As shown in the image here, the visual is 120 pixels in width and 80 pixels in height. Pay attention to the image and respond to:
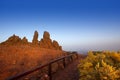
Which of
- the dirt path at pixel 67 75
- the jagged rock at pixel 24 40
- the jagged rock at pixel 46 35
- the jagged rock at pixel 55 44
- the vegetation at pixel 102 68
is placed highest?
the jagged rock at pixel 46 35

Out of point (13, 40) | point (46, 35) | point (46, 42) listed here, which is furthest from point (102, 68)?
point (46, 35)

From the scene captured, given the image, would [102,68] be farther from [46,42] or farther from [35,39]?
[35,39]

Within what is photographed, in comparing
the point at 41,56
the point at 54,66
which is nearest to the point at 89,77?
the point at 54,66

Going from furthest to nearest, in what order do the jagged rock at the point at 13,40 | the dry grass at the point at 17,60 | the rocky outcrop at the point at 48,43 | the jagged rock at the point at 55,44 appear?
the jagged rock at the point at 55,44, the rocky outcrop at the point at 48,43, the jagged rock at the point at 13,40, the dry grass at the point at 17,60

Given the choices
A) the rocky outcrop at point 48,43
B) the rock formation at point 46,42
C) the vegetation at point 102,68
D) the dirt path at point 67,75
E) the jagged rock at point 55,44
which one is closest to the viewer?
the vegetation at point 102,68

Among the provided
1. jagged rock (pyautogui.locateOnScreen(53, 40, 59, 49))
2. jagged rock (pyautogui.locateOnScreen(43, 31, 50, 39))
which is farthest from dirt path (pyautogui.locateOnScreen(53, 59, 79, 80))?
jagged rock (pyautogui.locateOnScreen(43, 31, 50, 39))

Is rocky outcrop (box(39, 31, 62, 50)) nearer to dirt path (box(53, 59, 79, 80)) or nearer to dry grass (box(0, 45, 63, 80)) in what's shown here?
dry grass (box(0, 45, 63, 80))

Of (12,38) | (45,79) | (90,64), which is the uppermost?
(12,38)

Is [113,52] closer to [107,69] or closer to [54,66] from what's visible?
[107,69]

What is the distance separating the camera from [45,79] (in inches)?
453

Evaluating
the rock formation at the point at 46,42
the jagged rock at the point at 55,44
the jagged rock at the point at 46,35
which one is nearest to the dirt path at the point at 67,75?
the rock formation at the point at 46,42

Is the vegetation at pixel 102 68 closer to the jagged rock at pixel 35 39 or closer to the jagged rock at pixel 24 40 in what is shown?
the jagged rock at pixel 24 40

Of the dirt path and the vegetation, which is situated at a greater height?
the vegetation

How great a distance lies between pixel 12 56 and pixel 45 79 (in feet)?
28.1
